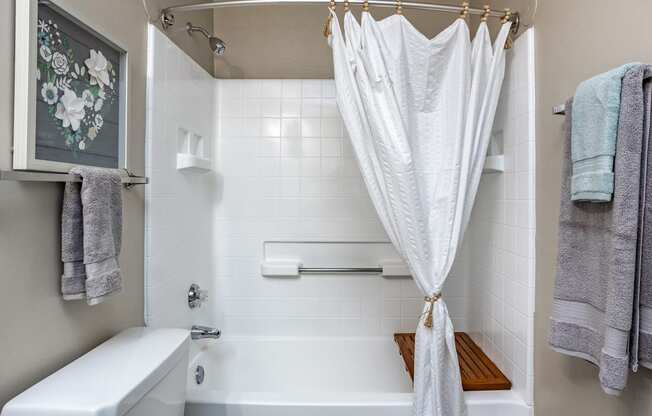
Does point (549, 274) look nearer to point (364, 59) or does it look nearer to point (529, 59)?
point (529, 59)

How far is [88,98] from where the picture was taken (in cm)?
109

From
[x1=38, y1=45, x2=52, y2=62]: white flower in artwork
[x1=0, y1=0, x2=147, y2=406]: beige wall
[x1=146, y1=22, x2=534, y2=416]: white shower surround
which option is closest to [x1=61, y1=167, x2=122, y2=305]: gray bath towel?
[x1=0, y1=0, x2=147, y2=406]: beige wall

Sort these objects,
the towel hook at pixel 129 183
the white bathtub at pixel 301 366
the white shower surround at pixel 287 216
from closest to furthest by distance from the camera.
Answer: the towel hook at pixel 129 183 < the white bathtub at pixel 301 366 < the white shower surround at pixel 287 216

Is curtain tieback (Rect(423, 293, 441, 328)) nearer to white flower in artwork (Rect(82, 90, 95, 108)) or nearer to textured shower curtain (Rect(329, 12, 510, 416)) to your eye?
textured shower curtain (Rect(329, 12, 510, 416))

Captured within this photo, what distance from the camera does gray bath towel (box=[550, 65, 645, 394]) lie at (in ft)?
2.72

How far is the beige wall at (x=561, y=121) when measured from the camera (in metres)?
0.96

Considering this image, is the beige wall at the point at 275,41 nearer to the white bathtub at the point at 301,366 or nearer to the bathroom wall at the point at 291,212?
the bathroom wall at the point at 291,212

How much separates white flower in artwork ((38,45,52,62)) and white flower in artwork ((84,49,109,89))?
139 mm

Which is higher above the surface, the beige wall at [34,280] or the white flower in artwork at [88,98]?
the white flower in artwork at [88,98]

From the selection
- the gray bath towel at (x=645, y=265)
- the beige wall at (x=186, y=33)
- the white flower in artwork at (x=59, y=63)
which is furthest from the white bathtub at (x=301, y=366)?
the beige wall at (x=186, y=33)

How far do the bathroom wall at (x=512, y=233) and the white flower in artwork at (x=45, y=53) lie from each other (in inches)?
62.5

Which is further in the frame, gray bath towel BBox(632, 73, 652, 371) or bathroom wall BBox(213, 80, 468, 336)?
bathroom wall BBox(213, 80, 468, 336)

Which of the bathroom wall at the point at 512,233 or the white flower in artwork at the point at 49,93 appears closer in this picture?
the white flower in artwork at the point at 49,93

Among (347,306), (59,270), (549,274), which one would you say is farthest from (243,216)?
(549,274)
